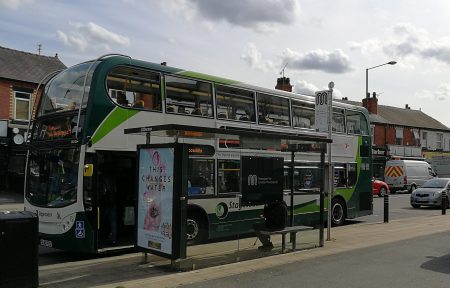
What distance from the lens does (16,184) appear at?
1112 inches

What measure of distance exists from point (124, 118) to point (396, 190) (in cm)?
3183

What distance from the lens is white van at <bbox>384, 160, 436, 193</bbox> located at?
119 feet

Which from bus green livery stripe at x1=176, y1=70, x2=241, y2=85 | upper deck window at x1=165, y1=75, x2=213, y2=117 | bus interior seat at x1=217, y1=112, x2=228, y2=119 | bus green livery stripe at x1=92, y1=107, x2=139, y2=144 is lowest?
bus green livery stripe at x1=92, y1=107, x2=139, y2=144

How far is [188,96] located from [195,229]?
3.01 metres

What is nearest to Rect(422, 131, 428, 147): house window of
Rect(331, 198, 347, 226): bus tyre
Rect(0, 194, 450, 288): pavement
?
Rect(331, 198, 347, 226): bus tyre

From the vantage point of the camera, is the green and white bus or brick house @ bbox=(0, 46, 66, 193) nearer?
the green and white bus

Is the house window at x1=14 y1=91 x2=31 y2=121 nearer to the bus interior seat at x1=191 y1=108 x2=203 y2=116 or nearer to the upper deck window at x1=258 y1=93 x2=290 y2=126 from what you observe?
the upper deck window at x1=258 y1=93 x2=290 y2=126

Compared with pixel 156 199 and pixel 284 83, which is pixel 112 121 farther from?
pixel 284 83

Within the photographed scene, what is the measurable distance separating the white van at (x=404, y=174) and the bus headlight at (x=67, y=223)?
3154 centimetres

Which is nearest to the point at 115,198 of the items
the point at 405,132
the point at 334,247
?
the point at 334,247

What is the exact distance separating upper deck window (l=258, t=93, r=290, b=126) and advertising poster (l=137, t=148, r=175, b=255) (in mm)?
4805

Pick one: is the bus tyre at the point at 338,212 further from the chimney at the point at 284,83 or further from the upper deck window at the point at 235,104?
the chimney at the point at 284,83

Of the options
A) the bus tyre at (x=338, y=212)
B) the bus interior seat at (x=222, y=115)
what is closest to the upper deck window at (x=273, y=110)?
the bus interior seat at (x=222, y=115)

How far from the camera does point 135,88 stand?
10.1 metres
